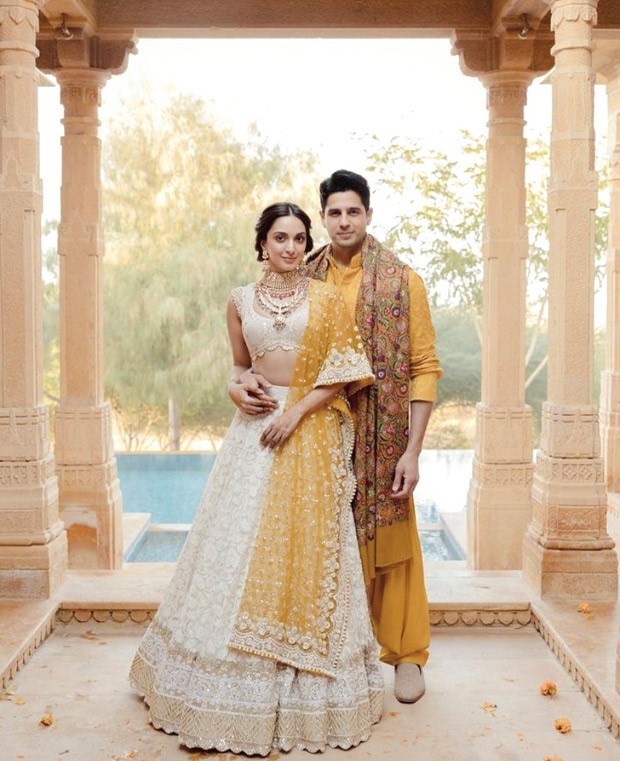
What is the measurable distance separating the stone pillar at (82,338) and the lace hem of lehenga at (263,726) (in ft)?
Result: 11.6

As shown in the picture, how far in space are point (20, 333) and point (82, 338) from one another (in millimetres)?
2113

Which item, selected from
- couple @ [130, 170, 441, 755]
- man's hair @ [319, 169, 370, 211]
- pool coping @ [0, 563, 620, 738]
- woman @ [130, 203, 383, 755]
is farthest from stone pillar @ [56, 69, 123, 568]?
man's hair @ [319, 169, 370, 211]

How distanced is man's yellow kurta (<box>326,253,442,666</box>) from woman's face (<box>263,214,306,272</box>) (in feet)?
0.80

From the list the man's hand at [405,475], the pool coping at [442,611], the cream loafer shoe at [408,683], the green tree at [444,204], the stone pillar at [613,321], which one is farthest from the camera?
the green tree at [444,204]

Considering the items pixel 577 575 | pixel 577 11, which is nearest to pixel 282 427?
pixel 577 575

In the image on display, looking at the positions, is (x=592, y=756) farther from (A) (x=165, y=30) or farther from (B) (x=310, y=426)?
(A) (x=165, y=30)

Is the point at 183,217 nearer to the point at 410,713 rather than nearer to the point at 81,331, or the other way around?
the point at 81,331

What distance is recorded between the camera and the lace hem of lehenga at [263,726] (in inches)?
114

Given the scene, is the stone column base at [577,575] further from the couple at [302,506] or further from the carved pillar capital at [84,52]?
the carved pillar capital at [84,52]

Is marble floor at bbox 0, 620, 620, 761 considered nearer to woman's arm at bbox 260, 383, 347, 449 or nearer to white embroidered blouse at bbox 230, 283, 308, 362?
woman's arm at bbox 260, 383, 347, 449

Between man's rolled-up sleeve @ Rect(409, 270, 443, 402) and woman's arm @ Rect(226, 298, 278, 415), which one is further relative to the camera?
man's rolled-up sleeve @ Rect(409, 270, 443, 402)

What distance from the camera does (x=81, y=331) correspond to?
6.48m

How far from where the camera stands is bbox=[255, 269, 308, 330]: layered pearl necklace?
10.1 ft

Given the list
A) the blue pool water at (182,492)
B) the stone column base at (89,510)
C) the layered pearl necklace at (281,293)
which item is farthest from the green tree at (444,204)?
the layered pearl necklace at (281,293)
